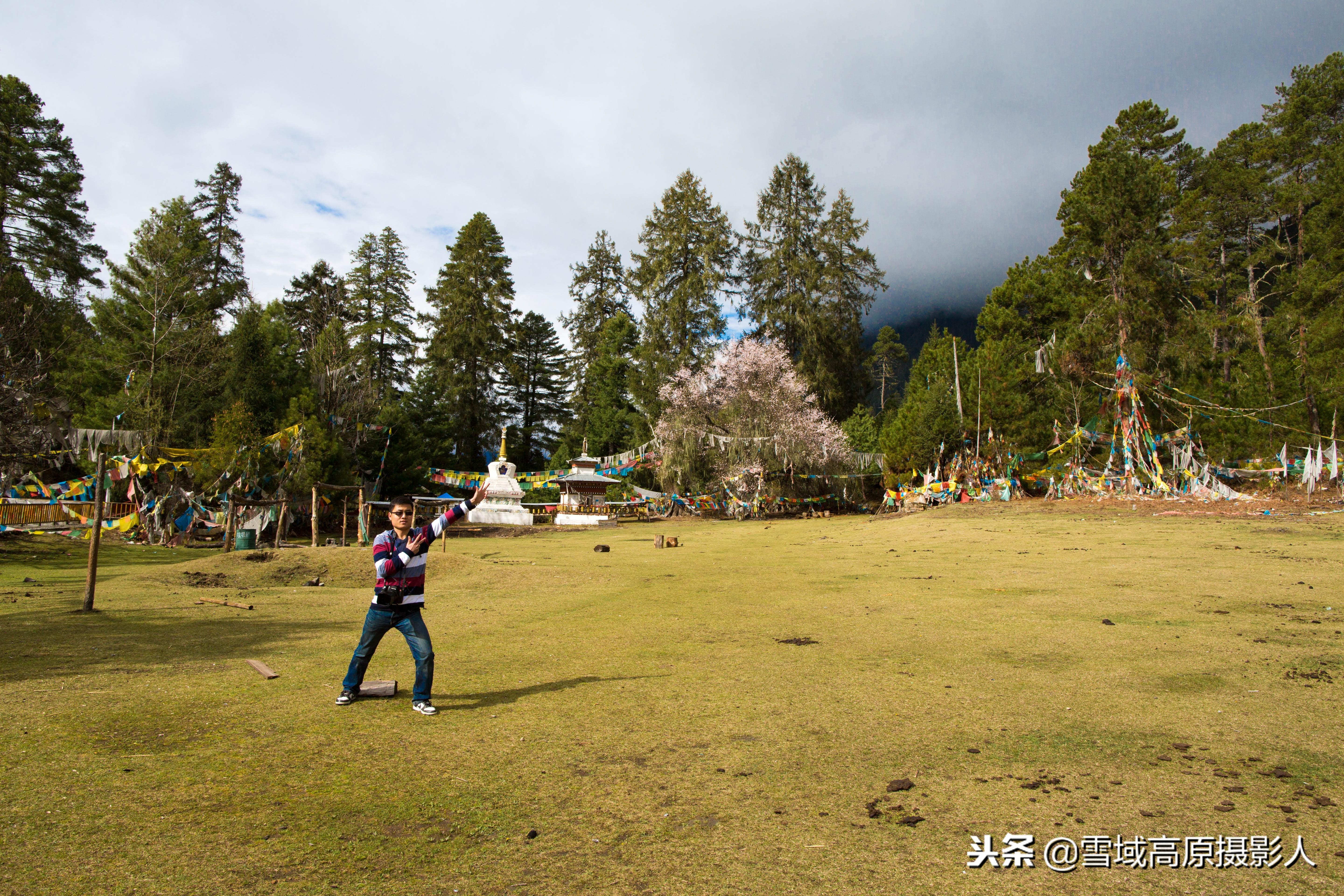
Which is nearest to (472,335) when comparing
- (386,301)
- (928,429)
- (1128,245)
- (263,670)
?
(386,301)

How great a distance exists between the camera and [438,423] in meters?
34.1

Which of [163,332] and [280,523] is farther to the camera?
[163,332]

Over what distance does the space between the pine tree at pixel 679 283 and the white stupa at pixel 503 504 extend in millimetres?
11495

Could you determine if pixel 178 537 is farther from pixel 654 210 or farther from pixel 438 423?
pixel 654 210

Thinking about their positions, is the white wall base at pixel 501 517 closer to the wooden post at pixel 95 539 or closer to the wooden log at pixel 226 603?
the wooden log at pixel 226 603

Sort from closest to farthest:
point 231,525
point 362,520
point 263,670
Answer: point 263,670, point 362,520, point 231,525

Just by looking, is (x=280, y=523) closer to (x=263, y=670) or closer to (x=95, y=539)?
(x=95, y=539)

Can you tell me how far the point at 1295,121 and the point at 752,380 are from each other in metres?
26.5

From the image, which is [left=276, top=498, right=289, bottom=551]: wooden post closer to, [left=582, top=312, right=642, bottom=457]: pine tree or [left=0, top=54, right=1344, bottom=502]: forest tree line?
[left=0, top=54, right=1344, bottom=502]: forest tree line

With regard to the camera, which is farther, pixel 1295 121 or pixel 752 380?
pixel 752 380

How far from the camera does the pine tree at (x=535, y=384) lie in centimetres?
4947

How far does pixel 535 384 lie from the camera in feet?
169

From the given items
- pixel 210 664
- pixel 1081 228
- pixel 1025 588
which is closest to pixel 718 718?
pixel 210 664

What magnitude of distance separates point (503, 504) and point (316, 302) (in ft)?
79.4
